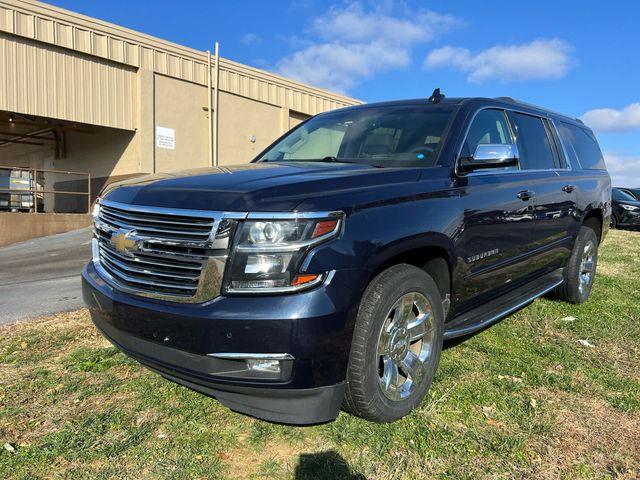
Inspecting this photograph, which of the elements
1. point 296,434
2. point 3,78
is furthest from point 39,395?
point 3,78

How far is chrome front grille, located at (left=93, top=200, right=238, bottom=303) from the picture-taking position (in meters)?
2.36

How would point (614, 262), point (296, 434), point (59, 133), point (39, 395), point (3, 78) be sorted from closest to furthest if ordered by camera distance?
1. point (296, 434)
2. point (39, 395)
3. point (614, 262)
4. point (3, 78)
5. point (59, 133)

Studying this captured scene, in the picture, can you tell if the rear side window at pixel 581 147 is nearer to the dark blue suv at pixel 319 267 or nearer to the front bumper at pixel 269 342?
the dark blue suv at pixel 319 267

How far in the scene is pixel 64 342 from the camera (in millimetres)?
4223

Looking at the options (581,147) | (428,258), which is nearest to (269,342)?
(428,258)

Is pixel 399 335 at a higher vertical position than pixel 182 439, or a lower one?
higher

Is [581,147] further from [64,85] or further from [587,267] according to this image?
[64,85]

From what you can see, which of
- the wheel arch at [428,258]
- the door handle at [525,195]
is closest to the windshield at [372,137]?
the wheel arch at [428,258]

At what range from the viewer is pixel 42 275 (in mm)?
8133

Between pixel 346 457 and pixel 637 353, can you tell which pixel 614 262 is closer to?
pixel 637 353

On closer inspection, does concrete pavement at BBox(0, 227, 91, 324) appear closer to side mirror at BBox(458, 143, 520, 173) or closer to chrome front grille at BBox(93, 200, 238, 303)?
chrome front grille at BBox(93, 200, 238, 303)

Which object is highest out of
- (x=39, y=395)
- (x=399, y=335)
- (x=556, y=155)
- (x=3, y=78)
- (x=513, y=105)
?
(x=3, y=78)

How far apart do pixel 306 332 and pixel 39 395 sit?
2.07 meters

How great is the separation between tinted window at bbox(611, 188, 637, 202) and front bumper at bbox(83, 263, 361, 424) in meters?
18.8
